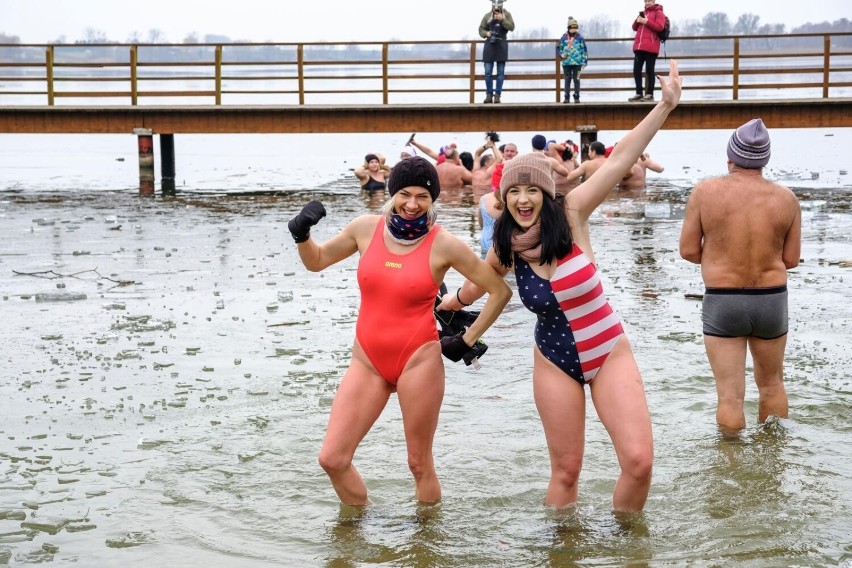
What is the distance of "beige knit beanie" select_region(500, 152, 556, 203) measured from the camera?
4758mm

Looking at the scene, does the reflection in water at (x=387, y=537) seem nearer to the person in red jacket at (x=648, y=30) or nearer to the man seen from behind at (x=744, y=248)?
the man seen from behind at (x=744, y=248)

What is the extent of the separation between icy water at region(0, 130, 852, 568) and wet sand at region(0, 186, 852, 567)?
0.7 inches

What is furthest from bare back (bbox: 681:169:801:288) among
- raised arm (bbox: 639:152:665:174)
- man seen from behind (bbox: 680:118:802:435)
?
raised arm (bbox: 639:152:665:174)

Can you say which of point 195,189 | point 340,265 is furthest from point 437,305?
point 195,189

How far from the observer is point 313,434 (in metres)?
6.84

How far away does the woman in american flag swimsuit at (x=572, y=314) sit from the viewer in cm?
472

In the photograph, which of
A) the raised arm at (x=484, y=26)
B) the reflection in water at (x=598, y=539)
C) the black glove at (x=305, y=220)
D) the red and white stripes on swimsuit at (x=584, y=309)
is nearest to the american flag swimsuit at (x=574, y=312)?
the red and white stripes on swimsuit at (x=584, y=309)

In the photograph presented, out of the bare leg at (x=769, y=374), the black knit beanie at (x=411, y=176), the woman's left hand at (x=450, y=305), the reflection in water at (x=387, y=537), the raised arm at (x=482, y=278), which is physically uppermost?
the black knit beanie at (x=411, y=176)

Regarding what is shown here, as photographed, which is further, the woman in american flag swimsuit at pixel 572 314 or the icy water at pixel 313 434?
the icy water at pixel 313 434

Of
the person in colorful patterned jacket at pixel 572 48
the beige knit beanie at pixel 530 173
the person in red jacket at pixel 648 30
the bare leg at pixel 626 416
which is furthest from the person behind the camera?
the person in colorful patterned jacket at pixel 572 48

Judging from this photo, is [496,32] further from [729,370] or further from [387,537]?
[387,537]

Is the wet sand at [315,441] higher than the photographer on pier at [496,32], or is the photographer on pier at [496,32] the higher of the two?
the photographer on pier at [496,32]

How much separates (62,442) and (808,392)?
4688 mm

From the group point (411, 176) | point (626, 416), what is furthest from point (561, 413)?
point (411, 176)
